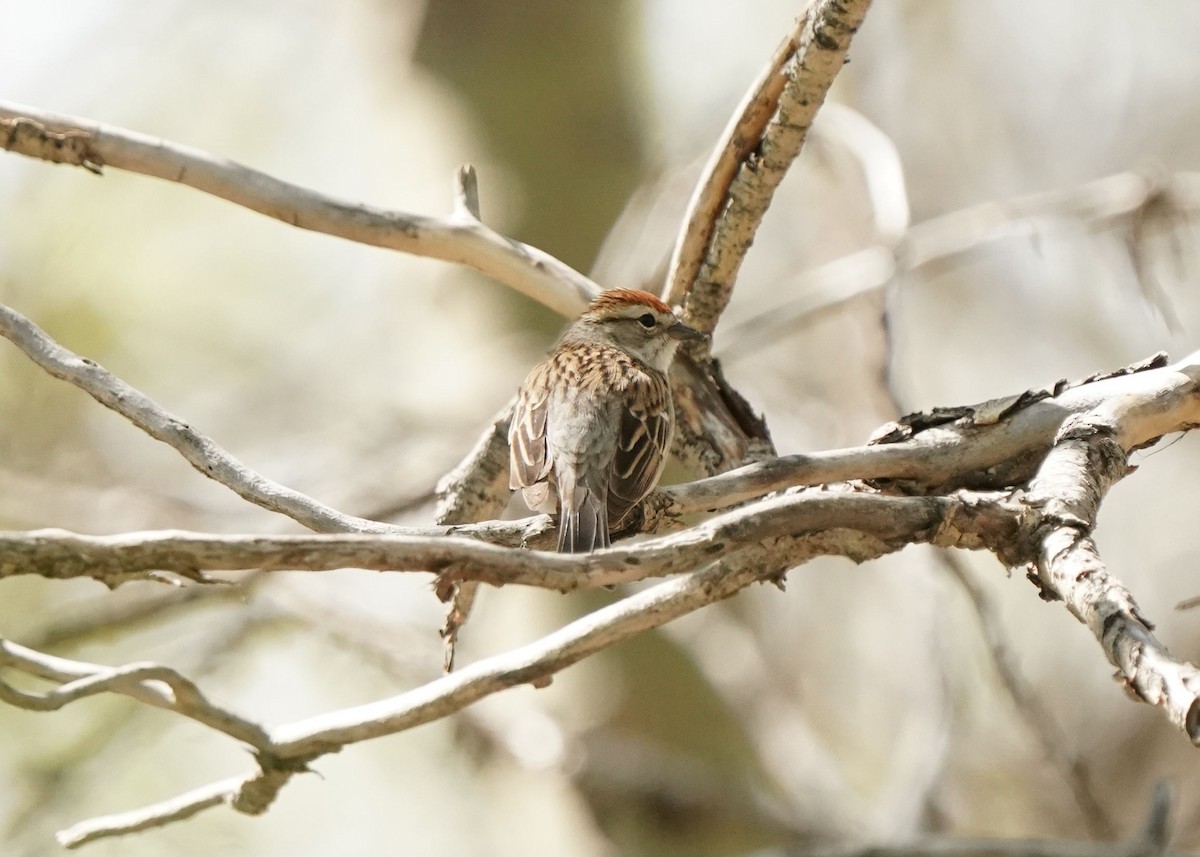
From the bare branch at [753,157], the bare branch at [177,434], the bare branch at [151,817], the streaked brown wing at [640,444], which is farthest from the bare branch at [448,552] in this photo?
the bare branch at [753,157]

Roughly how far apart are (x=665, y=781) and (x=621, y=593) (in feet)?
3.67

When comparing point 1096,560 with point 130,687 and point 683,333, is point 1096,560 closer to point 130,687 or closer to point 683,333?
point 130,687

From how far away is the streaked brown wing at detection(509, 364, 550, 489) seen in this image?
427 cm

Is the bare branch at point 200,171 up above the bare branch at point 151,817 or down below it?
above

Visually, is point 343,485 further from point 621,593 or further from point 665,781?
point 665,781

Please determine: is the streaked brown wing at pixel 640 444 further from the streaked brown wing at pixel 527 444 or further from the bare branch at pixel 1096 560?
the bare branch at pixel 1096 560

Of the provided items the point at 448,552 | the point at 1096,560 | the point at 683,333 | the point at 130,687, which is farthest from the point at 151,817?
the point at 683,333

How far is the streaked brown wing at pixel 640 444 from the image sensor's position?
4.04m

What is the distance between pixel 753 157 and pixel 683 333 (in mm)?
797

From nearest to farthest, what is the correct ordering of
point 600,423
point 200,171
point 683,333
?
point 200,171
point 683,333
point 600,423

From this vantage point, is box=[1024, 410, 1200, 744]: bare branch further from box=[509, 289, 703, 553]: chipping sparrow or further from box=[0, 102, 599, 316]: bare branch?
box=[0, 102, 599, 316]: bare branch

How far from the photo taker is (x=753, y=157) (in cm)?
396

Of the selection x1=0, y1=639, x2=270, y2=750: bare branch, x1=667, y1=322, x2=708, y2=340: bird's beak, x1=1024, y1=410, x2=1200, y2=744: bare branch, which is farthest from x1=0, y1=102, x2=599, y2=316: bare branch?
x1=1024, y1=410, x2=1200, y2=744: bare branch

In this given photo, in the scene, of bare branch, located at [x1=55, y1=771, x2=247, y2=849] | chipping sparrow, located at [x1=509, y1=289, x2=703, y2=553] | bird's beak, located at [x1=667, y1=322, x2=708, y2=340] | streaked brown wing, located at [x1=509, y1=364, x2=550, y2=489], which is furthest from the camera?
bird's beak, located at [x1=667, y1=322, x2=708, y2=340]
